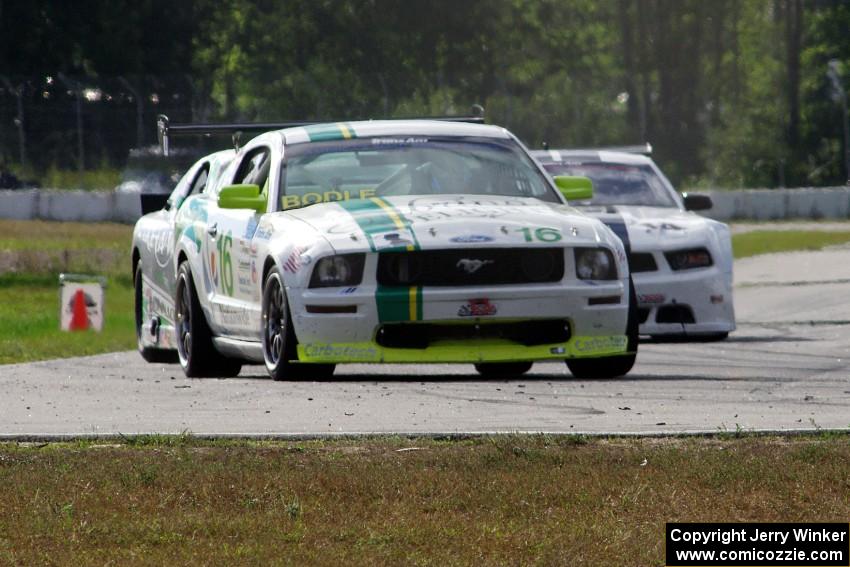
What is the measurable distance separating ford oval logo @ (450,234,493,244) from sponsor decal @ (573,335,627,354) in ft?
2.49

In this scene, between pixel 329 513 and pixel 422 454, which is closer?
pixel 329 513

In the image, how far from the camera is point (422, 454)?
22.4 ft

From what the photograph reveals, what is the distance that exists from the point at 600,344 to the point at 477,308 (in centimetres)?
77

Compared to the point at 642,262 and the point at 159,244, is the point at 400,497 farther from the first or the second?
the point at 642,262

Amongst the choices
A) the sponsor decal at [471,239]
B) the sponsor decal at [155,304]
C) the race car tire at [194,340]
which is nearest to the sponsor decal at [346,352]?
the sponsor decal at [471,239]

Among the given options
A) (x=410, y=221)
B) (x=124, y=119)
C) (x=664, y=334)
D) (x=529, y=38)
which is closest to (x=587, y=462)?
(x=410, y=221)

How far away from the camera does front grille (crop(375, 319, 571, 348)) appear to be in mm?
9609

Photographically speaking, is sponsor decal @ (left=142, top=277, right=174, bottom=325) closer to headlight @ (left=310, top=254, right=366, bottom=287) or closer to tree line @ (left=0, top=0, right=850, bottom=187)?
headlight @ (left=310, top=254, right=366, bottom=287)

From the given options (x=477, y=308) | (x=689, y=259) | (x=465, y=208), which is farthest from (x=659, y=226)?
(x=477, y=308)

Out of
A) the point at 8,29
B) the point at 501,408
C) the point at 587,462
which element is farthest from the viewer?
the point at 8,29

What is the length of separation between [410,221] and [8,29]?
45422mm

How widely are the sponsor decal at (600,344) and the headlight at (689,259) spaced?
3942 millimetres

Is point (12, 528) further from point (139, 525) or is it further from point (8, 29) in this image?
point (8, 29)

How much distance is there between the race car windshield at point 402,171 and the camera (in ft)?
34.7
